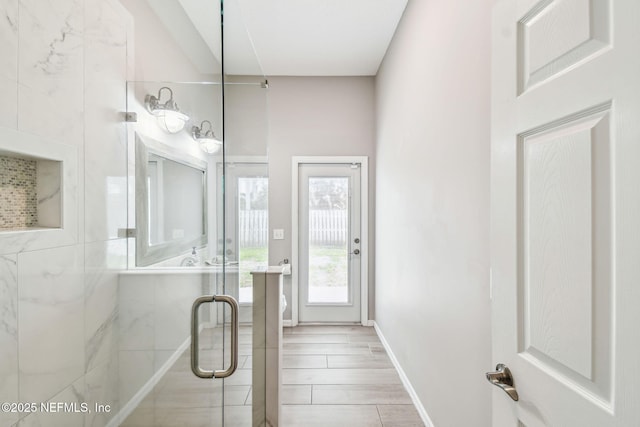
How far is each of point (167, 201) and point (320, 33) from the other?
2.58 metres

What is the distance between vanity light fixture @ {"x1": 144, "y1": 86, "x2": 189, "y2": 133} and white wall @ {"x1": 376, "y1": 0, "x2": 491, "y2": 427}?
1149mm

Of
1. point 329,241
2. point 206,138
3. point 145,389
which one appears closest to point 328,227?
point 329,241

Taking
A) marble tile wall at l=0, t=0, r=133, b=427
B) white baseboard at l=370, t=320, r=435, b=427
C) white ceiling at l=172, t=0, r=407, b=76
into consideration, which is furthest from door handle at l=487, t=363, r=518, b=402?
white ceiling at l=172, t=0, r=407, b=76

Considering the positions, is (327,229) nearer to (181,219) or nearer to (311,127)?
(311,127)

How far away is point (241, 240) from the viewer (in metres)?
1.42

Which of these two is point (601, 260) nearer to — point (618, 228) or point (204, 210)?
point (618, 228)

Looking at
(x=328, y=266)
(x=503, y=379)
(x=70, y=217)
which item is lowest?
(x=328, y=266)

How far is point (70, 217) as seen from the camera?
837 millimetres

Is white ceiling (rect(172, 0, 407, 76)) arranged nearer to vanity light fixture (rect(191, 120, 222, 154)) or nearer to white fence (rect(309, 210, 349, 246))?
vanity light fixture (rect(191, 120, 222, 154))

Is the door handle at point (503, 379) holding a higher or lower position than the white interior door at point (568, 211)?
lower

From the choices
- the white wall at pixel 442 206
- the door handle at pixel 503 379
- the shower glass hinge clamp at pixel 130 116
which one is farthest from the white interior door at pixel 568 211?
the shower glass hinge clamp at pixel 130 116

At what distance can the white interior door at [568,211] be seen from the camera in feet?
1.89

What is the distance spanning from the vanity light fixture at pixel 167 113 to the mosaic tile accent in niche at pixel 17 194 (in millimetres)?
349

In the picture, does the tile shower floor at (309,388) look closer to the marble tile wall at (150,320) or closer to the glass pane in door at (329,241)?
the marble tile wall at (150,320)
